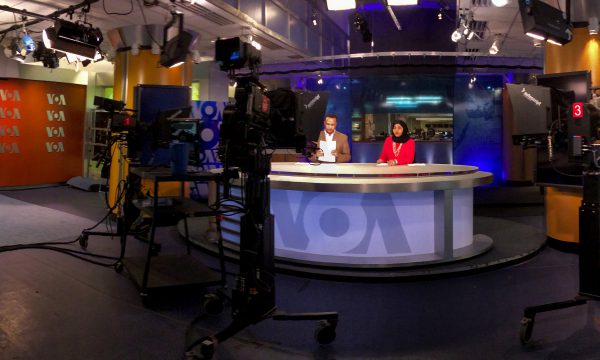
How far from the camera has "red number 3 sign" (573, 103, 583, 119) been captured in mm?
2818

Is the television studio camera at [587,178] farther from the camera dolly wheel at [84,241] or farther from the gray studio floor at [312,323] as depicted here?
the camera dolly wheel at [84,241]

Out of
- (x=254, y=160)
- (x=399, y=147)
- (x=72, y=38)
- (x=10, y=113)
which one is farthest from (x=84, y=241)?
(x=10, y=113)

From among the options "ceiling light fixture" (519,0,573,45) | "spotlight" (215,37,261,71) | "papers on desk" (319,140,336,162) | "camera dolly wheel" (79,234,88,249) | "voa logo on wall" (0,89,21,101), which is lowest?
"camera dolly wheel" (79,234,88,249)

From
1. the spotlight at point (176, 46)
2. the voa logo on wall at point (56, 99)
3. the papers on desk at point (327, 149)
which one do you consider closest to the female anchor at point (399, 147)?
the papers on desk at point (327, 149)

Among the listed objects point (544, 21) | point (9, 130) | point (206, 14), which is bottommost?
point (9, 130)

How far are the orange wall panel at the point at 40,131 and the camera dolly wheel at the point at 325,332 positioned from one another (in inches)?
393

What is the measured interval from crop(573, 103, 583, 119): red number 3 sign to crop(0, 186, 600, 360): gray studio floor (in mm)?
1298

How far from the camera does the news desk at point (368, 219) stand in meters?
3.96

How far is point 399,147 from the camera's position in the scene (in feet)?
18.1

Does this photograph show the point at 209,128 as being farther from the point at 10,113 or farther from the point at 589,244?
the point at 589,244

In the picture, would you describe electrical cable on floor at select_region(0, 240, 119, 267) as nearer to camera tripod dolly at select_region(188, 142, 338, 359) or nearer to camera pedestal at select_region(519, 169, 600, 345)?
camera tripod dolly at select_region(188, 142, 338, 359)

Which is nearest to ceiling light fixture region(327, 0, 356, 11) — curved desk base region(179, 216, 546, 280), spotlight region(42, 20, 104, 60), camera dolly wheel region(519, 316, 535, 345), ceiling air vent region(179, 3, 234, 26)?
ceiling air vent region(179, 3, 234, 26)

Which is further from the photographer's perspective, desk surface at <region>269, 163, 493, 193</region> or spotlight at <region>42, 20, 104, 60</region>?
spotlight at <region>42, 20, 104, 60</region>

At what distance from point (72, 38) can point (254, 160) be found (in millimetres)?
4826
